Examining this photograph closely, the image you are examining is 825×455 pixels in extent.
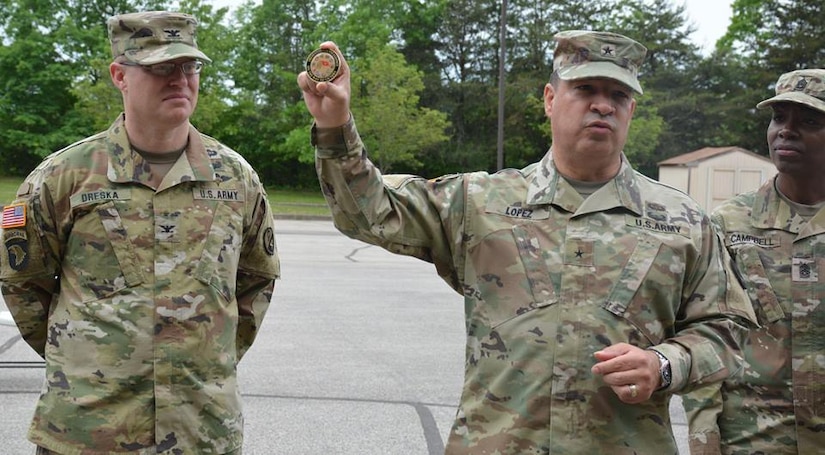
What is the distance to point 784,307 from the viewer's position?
3082mm

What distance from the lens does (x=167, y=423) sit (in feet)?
9.29

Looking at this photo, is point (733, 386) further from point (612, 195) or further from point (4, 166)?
point (4, 166)

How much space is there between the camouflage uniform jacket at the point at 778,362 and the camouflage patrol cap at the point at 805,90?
0.40 meters

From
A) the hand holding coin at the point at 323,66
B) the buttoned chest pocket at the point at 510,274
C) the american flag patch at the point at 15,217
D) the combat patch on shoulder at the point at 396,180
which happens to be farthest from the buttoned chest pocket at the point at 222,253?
the hand holding coin at the point at 323,66

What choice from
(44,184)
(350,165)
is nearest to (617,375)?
(350,165)

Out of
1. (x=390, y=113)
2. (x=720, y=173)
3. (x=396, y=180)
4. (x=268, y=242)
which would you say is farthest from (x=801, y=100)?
(x=390, y=113)

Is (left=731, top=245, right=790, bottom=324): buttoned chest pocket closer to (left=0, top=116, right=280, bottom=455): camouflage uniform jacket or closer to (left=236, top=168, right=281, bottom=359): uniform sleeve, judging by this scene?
(left=236, top=168, right=281, bottom=359): uniform sleeve

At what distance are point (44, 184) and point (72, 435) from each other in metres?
0.85

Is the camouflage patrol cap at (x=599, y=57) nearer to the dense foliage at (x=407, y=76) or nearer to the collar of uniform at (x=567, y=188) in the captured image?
the collar of uniform at (x=567, y=188)

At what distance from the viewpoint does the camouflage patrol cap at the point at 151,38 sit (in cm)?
298

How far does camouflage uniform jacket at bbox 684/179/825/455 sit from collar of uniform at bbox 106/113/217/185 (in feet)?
6.34

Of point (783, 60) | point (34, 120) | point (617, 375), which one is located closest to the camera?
point (617, 375)

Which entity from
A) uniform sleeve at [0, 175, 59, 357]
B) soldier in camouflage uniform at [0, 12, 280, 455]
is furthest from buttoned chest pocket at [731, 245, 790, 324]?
uniform sleeve at [0, 175, 59, 357]

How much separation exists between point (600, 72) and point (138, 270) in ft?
5.34
